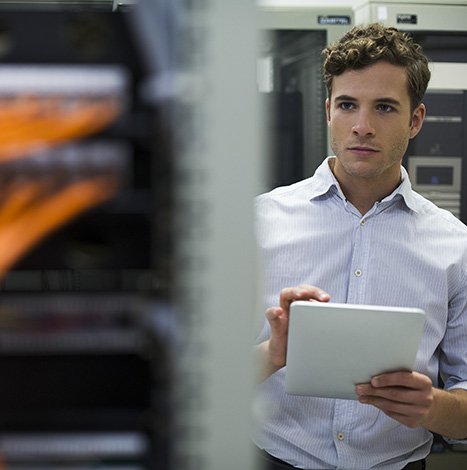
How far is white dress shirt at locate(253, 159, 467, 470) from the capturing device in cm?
151

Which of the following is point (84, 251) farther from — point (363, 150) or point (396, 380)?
point (363, 150)

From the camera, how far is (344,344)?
117cm

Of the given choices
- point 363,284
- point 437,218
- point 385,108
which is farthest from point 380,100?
point 363,284

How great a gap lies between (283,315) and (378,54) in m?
0.73

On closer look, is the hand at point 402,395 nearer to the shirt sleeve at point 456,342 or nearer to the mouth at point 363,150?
the shirt sleeve at point 456,342

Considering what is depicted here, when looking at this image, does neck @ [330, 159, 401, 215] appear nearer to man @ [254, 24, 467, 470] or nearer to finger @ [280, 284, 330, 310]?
man @ [254, 24, 467, 470]

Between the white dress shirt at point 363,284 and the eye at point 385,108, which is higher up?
the eye at point 385,108

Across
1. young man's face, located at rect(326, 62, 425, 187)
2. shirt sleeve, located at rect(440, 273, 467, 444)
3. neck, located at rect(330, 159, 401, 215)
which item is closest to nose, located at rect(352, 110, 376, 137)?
young man's face, located at rect(326, 62, 425, 187)

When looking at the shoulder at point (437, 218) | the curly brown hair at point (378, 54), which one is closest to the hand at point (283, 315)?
the shoulder at point (437, 218)

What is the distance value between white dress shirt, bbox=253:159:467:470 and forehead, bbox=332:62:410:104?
0.78 ft

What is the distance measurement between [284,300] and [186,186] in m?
1.00

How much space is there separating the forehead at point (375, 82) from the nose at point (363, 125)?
0.05 metres

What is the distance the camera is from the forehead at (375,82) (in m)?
1.57

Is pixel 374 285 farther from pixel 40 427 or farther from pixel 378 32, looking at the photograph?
pixel 40 427
